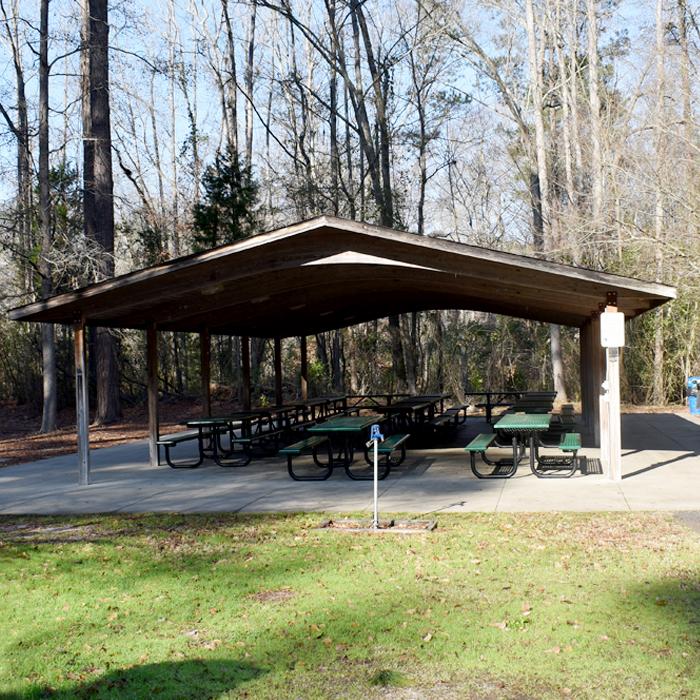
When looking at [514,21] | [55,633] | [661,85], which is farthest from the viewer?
[514,21]

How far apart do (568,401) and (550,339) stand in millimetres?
1760

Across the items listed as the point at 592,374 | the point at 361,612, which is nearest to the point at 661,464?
the point at 592,374

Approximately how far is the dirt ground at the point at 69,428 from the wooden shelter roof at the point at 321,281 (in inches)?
99.0

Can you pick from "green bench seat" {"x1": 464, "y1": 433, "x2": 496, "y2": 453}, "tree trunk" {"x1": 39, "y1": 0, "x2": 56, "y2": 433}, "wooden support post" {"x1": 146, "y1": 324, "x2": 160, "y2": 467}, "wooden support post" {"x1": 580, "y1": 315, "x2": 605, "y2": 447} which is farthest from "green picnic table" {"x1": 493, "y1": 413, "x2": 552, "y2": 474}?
"tree trunk" {"x1": 39, "y1": 0, "x2": 56, "y2": 433}

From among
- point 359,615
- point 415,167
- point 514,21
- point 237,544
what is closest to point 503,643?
point 359,615

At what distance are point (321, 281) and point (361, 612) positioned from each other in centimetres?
685

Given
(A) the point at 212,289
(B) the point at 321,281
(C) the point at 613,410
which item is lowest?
(C) the point at 613,410

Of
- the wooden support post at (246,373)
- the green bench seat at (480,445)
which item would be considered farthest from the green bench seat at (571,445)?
the wooden support post at (246,373)

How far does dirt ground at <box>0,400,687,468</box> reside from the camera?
14.9 metres

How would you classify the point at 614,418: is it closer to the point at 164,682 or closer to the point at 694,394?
the point at 164,682

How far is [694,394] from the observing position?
57.4 ft

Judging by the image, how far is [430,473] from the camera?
10266 mm

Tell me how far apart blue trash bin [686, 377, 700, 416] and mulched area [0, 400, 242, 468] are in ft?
34.9

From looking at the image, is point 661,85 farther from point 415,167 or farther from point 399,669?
point 399,669
